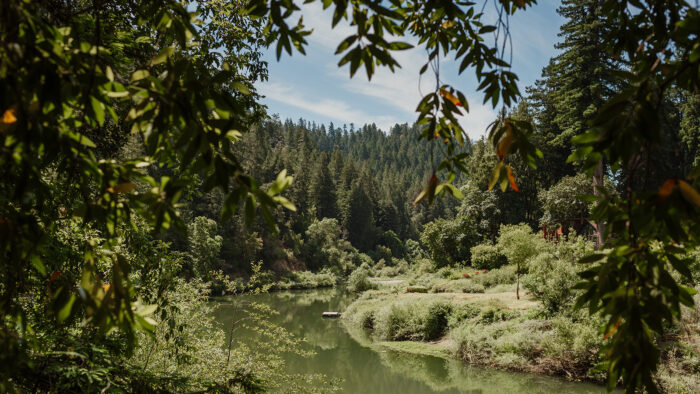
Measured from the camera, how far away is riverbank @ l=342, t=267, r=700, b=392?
8523 mm

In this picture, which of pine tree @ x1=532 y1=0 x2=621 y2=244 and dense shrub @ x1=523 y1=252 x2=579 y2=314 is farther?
pine tree @ x1=532 y1=0 x2=621 y2=244

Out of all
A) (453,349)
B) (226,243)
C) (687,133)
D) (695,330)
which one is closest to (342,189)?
(226,243)

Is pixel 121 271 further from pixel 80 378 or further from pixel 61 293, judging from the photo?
pixel 80 378

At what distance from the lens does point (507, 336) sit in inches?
443

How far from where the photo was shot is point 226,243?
1431 inches

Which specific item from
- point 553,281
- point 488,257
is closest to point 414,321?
point 553,281

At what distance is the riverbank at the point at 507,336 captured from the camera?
8.52 m

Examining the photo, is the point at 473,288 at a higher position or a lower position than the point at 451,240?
lower

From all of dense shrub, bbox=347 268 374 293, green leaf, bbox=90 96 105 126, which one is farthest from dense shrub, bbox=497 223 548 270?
green leaf, bbox=90 96 105 126

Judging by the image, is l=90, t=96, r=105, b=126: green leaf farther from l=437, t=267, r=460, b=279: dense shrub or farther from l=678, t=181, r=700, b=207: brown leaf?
l=437, t=267, r=460, b=279: dense shrub

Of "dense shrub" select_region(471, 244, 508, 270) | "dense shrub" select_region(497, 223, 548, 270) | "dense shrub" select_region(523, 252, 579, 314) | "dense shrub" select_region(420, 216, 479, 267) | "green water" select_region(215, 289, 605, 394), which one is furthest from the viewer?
"dense shrub" select_region(420, 216, 479, 267)

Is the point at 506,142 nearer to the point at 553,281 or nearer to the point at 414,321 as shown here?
the point at 553,281

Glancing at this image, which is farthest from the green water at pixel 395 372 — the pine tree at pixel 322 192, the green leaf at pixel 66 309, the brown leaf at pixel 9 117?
the pine tree at pixel 322 192

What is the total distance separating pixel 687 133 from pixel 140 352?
31.6 m
